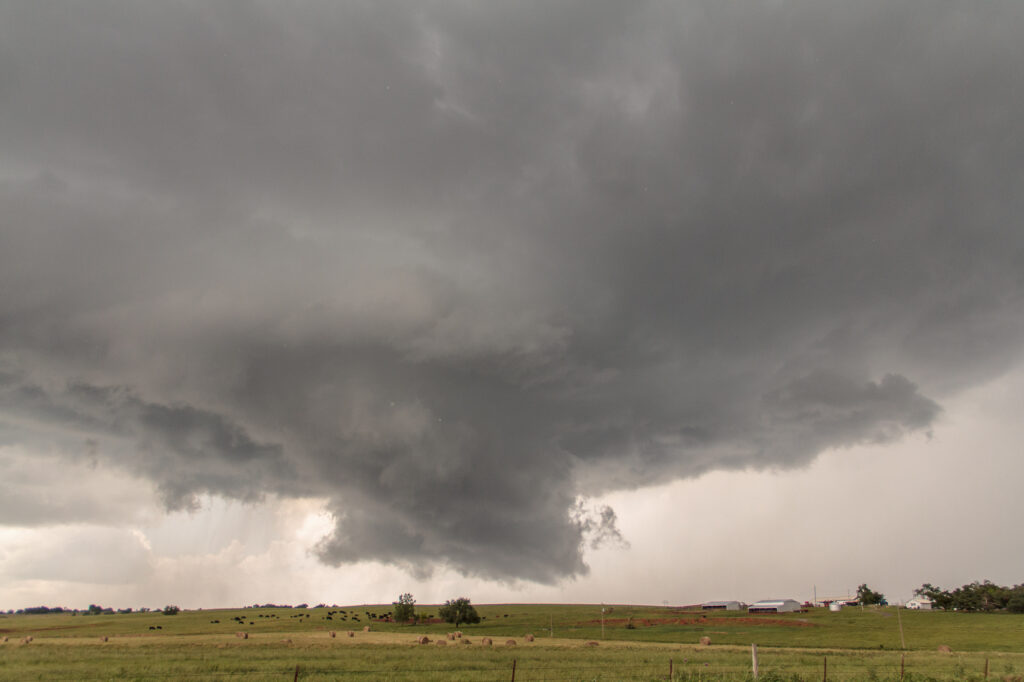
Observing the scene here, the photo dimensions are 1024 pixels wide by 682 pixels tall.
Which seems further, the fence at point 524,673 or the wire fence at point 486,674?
the wire fence at point 486,674

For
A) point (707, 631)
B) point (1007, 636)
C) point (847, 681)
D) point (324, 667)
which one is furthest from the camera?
point (707, 631)

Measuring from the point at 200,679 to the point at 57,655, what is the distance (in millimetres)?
42998

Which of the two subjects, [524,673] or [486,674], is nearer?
[524,673]

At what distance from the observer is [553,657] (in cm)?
7512

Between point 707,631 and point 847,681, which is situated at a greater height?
point 847,681

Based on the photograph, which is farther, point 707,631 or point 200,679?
point 707,631

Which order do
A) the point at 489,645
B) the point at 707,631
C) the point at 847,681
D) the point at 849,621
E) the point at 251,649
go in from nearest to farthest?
the point at 847,681, the point at 251,649, the point at 489,645, the point at 707,631, the point at 849,621

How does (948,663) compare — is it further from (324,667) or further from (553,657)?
(324,667)

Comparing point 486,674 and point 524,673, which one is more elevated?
point 524,673

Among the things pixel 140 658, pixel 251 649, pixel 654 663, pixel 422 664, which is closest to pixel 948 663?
pixel 654 663

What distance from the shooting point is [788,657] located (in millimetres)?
78312

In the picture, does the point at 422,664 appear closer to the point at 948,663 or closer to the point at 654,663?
the point at 654,663

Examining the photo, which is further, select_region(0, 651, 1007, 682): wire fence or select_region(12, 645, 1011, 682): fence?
select_region(0, 651, 1007, 682): wire fence

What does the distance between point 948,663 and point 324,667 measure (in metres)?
63.5
